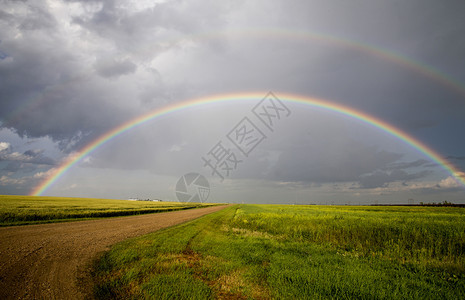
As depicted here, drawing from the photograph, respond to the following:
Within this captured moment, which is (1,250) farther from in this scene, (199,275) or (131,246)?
(199,275)

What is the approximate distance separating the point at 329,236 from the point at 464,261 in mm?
6473

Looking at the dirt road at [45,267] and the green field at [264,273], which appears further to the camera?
the green field at [264,273]

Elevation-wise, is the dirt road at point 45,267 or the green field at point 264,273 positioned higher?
the dirt road at point 45,267

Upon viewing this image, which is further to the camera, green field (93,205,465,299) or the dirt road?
green field (93,205,465,299)

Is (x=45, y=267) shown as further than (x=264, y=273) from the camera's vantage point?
No

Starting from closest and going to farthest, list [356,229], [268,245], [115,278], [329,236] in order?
[115,278]
[268,245]
[329,236]
[356,229]

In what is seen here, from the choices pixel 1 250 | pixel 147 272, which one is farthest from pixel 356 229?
pixel 1 250

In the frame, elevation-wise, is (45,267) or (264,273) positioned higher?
(45,267)

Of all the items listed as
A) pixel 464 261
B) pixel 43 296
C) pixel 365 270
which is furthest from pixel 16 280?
pixel 464 261

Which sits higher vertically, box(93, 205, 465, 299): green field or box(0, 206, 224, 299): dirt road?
box(0, 206, 224, 299): dirt road

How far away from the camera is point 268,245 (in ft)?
40.0

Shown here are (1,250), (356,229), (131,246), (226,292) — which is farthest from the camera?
(356,229)

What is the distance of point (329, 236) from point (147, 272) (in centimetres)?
1224

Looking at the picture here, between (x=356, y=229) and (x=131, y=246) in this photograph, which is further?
(x=356, y=229)
